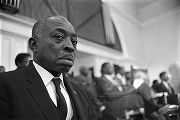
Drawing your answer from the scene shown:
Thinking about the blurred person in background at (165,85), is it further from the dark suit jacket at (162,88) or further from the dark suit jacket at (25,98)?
the dark suit jacket at (25,98)

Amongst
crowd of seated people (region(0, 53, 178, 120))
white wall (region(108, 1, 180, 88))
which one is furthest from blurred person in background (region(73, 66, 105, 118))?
white wall (region(108, 1, 180, 88))

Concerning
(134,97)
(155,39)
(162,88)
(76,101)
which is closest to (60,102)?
(76,101)

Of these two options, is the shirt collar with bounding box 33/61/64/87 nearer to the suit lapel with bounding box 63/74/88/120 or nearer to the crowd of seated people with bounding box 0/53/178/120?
the suit lapel with bounding box 63/74/88/120

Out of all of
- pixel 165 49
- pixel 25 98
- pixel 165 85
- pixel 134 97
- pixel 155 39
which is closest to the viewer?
pixel 25 98


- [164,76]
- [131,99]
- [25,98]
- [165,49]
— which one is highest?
[165,49]

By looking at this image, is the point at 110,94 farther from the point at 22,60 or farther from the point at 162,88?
the point at 22,60

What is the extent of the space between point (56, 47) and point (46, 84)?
0.21m

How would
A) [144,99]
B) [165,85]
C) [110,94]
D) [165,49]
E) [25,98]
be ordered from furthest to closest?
1. [110,94]
2. [165,49]
3. [144,99]
4. [165,85]
5. [25,98]

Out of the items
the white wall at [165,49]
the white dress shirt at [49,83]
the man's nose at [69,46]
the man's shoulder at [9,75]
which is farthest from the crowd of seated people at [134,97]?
the man's shoulder at [9,75]

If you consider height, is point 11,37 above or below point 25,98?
above

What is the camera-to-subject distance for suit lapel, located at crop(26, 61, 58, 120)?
37.4 inches

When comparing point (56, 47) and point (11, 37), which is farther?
point (11, 37)

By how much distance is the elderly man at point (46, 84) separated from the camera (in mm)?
931

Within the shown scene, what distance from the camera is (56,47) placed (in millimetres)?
1085
